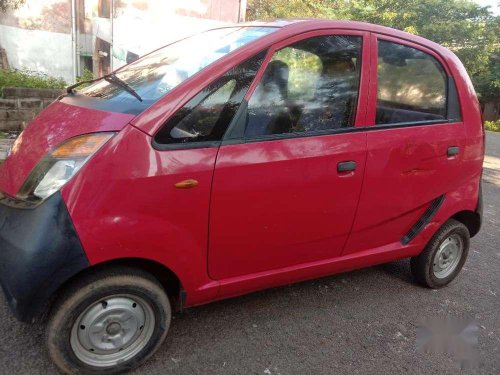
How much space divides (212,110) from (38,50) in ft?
49.2

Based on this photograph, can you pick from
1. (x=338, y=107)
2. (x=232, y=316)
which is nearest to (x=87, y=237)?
(x=232, y=316)

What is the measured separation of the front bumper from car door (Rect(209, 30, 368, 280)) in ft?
2.26

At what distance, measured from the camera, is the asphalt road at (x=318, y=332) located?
2.43 metres

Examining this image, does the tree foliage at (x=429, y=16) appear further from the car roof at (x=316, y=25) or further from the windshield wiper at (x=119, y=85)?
the windshield wiper at (x=119, y=85)

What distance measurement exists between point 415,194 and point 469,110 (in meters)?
0.84

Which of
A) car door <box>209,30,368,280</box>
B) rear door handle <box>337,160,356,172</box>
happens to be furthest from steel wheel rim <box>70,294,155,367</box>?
rear door handle <box>337,160,356,172</box>

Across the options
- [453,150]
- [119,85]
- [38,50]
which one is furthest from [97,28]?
[453,150]

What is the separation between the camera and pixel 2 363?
7.38ft

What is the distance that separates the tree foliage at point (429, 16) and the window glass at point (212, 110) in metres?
18.5

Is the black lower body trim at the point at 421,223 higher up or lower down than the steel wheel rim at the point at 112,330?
higher up

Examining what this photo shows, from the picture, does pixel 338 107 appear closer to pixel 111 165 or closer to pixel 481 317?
pixel 111 165

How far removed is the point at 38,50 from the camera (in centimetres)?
1488

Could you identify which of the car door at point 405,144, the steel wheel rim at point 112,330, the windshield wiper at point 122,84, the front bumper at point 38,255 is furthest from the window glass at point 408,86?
the front bumper at point 38,255

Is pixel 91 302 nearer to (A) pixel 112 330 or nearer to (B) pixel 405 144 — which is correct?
→ (A) pixel 112 330
